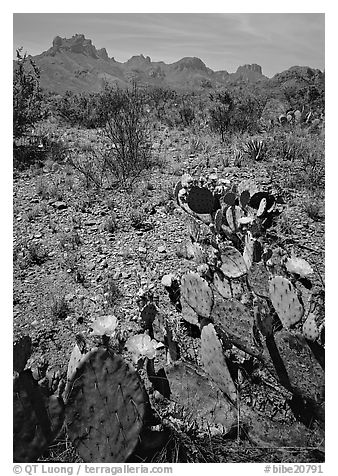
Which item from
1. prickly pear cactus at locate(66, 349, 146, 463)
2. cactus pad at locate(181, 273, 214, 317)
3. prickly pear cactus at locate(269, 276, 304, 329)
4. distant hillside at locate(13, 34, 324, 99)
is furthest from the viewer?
distant hillside at locate(13, 34, 324, 99)

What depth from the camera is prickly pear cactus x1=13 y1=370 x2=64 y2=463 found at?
73.7 inches

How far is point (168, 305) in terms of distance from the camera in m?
3.28

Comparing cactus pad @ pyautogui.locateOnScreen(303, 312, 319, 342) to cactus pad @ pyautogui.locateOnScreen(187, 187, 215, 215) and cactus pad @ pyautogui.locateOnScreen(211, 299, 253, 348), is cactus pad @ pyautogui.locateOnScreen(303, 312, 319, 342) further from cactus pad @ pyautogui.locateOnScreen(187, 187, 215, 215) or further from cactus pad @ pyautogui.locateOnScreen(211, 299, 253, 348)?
cactus pad @ pyautogui.locateOnScreen(187, 187, 215, 215)

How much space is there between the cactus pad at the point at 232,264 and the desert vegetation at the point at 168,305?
10mm

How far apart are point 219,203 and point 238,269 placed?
1446 millimetres

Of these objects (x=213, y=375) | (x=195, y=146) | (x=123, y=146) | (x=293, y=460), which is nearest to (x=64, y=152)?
(x=123, y=146)

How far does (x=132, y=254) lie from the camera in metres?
3.99

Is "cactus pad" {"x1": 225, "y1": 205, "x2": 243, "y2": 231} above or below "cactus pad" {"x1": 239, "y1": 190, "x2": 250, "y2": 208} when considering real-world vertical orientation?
below

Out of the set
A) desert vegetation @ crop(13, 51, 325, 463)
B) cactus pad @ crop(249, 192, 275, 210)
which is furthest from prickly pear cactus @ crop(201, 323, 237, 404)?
cactus pad @ crop(249, 192, 275, 210)

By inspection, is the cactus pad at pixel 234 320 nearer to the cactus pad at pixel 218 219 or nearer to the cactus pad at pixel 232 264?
the cactus pad at pixel 232 264

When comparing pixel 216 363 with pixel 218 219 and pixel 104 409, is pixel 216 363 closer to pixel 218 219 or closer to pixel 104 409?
pixel 104 409

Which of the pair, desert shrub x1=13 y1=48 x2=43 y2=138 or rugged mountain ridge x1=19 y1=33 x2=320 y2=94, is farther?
rugged mountain ridge x1=19 y1=33 x2=320 y2=94

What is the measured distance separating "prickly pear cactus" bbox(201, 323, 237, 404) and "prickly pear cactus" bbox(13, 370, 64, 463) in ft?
2.71

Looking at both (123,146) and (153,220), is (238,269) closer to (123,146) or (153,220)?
(153,220)
